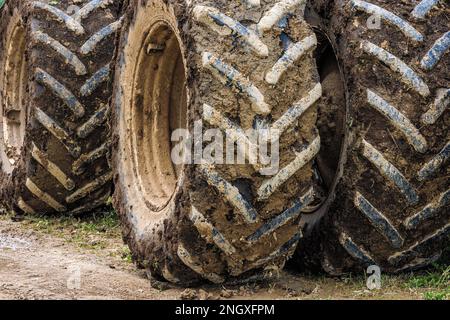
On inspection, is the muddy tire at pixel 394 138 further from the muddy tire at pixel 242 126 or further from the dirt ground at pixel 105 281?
the muddy tire at pixel 242 126

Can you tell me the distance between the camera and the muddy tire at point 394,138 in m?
3.14

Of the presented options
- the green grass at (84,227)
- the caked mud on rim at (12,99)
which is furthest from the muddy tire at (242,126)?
the caked mud on rim at (12,99)

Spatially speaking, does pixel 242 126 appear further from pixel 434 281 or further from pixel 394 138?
pixel 434 281

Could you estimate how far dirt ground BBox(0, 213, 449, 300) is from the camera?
10.3 feet

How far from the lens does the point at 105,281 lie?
3.40 metres

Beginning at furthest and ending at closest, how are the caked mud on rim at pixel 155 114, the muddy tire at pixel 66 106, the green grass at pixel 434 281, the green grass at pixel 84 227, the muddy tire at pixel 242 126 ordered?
the muddy tire at pixel 66 106, the green grass at pixel 84 227, the caked mud on rim at pixel 155 114, the green grass at pixel 434 281, the muddy tire at pixel 242 126

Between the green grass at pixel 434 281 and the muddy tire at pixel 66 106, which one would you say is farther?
the muddy tire at pixel 66 106

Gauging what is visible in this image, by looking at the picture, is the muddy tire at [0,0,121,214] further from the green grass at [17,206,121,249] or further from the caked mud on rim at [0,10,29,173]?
the caked mud on rim at [0,10,29,173]

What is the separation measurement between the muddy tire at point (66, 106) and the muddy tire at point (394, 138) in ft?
5.84

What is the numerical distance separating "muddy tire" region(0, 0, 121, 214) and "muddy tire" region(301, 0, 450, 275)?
1782mm

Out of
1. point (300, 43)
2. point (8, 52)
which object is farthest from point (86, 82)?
point (300, 43)

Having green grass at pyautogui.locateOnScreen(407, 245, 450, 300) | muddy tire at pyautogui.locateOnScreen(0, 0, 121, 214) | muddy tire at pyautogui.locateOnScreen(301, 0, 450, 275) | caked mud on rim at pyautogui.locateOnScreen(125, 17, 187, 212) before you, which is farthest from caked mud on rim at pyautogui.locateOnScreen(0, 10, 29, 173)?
green grass at pyautogui.locateOnScreen(407, 245, 450, 300)

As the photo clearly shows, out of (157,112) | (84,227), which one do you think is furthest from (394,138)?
(84,227)

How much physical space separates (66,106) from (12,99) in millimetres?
1193
